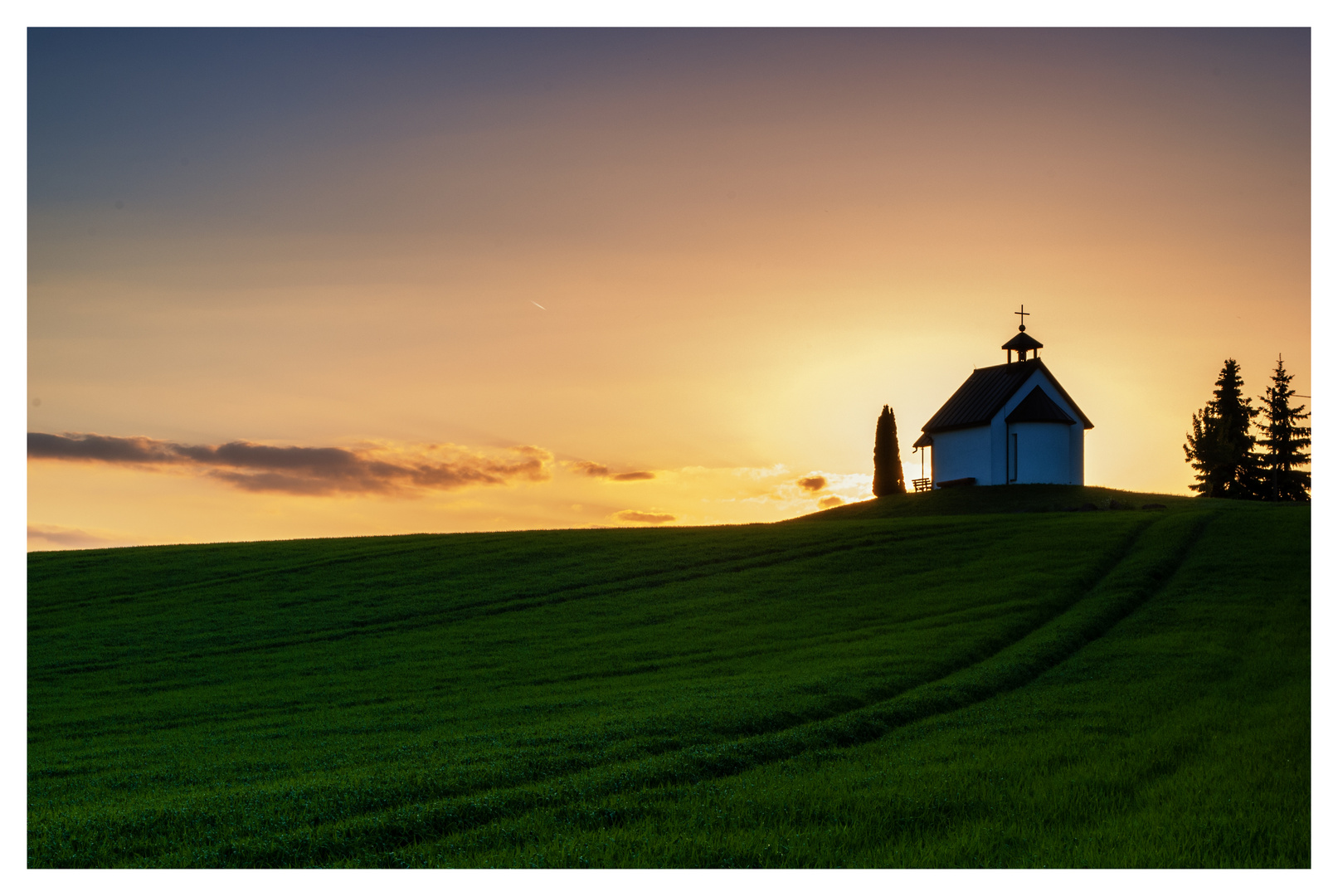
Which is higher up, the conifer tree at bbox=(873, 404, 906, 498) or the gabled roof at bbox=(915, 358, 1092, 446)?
the gabled roof at bbox=(915, 358, 1092, 446)

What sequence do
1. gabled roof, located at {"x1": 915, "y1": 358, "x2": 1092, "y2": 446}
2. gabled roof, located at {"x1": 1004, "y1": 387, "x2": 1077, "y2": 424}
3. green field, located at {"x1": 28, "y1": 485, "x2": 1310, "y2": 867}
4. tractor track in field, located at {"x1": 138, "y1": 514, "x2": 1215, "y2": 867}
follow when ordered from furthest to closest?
gabled roof, located at {"x1": 915, "y1": 358, "x2": 1092, "y2": 446}, gabled roof, located at {"x1": 1004, "y1": 387, "x2": 1077, "y2": 424}, green field, located at {"x1": 28, "y1": 485, "x2": 1310, "y2": 867}, tractor track in field, located at {"x1": 138, "y1": 514, "x2": 1215, "y2": 867}

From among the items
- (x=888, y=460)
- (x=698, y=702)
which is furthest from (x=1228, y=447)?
(x=698, y=702)

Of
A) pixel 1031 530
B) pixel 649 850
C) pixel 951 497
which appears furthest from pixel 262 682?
pixel 951 497

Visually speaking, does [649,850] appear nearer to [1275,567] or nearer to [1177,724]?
[1177,724]

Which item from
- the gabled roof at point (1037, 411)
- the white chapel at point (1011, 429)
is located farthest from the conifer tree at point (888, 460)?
the gabled roof at point (1037, 411)

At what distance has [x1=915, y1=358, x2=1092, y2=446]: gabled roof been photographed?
75.3m

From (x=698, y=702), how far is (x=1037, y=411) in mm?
61389

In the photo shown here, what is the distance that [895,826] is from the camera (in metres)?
12.5

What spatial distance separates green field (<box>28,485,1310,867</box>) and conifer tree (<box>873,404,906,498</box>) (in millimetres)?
25718

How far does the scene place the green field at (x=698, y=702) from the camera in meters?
12.1

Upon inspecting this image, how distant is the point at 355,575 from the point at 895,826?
121 feet

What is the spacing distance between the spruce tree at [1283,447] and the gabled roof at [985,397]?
620 inches

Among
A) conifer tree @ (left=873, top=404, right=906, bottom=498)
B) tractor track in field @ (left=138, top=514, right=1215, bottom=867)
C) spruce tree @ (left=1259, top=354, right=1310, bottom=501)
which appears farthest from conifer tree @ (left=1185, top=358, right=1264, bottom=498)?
tractor track in field @ (left=138, top=514, right=1215, bottom=867)

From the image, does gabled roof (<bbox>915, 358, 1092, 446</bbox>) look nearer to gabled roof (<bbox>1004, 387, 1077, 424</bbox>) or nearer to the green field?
gabled roof (<bbox>1004, 387, 1077, 424</bbox>)
